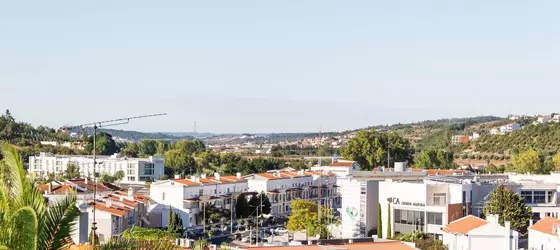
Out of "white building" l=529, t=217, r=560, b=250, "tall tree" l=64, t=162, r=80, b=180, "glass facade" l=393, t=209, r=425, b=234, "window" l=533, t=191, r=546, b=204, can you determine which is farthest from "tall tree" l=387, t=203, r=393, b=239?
"tall tree" l=64, t=162, r=80, b=180

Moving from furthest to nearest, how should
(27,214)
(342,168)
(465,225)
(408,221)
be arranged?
1. (342,168)
2. (408,221)
3. (465,225)
4. (27,214)

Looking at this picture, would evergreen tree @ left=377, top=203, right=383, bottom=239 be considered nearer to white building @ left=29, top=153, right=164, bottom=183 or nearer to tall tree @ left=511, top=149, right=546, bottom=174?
tall tree @ left=511, top=149, right=546, bottom=174

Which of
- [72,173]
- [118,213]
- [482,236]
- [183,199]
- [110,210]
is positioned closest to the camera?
[482,236]

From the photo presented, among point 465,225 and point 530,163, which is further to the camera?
point 530,163

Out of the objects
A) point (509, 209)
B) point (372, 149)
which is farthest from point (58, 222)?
point (372, 149)

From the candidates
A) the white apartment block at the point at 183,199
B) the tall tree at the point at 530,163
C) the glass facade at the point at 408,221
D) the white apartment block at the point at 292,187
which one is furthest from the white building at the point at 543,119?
the glass facade at the point at 408,221

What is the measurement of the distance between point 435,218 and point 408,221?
1.39 m

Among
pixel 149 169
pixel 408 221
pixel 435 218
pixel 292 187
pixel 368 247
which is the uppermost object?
pixel 368 247

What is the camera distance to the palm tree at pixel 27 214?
5594 millimetres

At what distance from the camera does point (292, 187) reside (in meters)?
66.9

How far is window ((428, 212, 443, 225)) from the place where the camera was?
123 feet

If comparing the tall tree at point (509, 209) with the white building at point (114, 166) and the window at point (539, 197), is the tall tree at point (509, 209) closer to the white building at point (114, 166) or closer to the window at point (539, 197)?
the window at point (539, 197)

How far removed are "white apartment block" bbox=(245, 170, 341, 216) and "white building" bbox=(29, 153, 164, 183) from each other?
71.6 ft

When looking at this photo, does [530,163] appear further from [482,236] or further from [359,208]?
[482,236]
